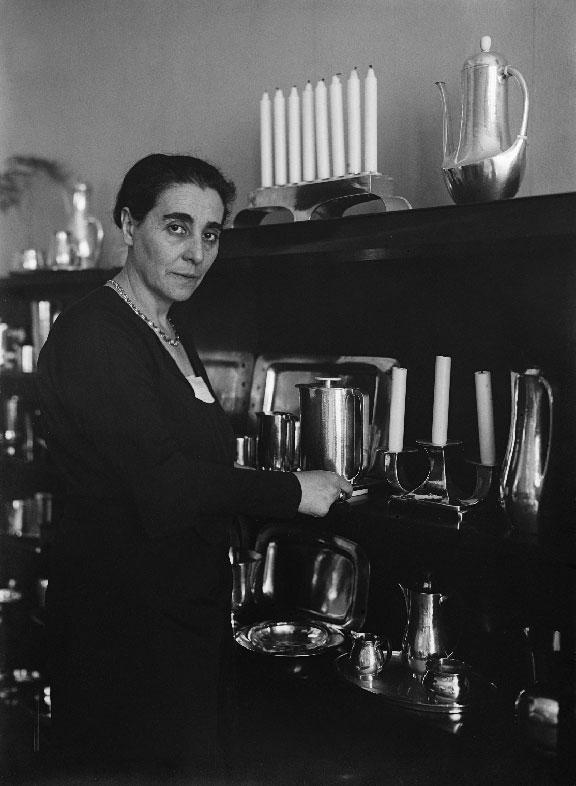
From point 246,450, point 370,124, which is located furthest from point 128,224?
point 246,450

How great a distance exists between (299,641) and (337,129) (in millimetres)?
983

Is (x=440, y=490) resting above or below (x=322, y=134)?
below

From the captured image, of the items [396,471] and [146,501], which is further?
[396,471]

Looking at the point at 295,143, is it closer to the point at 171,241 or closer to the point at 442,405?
the point at 171,241

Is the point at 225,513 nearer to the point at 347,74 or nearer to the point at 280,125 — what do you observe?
the point at 280,125

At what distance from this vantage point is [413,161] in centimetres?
146

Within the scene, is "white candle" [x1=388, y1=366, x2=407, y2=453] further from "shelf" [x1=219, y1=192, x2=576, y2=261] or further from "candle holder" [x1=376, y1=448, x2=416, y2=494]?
"shelf" [x1=219, y1=192, x2=576, y2=261]

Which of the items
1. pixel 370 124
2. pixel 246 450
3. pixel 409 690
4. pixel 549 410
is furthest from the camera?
pixel 246 450

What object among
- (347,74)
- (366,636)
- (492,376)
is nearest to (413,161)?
(347,74)

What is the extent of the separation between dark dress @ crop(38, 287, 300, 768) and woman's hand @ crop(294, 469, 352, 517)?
0.02 meters

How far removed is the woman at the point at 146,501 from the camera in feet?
3.86

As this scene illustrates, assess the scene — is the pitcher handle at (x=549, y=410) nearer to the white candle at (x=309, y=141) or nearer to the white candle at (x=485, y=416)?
the white candle at (x=485, y=416)

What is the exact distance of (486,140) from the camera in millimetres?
1168

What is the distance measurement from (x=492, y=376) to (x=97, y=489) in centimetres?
72
